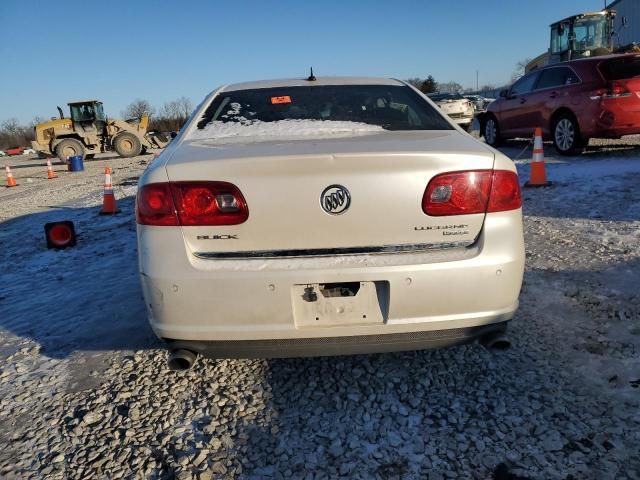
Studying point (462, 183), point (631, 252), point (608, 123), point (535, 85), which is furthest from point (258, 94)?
point (535, 85)

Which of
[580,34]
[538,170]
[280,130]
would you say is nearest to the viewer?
[280,130]

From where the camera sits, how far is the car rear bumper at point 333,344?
2.09 meters

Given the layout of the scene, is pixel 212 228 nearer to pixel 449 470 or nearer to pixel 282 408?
pixel 282 408

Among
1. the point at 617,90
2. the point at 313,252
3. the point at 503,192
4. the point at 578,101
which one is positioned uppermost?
the point at 617,90

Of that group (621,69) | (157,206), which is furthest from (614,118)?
(157,206)

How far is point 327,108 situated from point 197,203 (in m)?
1.21

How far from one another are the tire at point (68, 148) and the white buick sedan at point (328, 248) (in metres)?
20.7

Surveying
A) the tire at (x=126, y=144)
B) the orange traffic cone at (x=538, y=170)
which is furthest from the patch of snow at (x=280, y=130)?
the tire at (x=126, y=144)

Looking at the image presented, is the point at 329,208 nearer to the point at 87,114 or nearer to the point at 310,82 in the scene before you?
the point at 310,82

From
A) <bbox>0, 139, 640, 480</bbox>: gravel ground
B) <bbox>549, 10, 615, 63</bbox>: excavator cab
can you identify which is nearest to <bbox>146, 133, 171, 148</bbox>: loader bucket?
<bbox>549, 10, 615, 63</bbox>: excavator cab

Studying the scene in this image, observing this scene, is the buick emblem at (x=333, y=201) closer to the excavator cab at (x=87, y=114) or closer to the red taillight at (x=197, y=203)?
the red taillight at (x=197, y=203)

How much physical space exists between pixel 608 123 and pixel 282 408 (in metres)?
7.68

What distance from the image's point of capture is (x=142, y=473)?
1958 millimetres

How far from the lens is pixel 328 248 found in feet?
6.70
